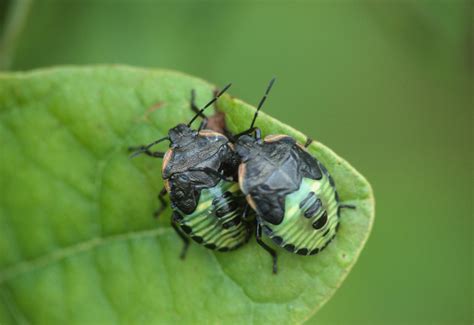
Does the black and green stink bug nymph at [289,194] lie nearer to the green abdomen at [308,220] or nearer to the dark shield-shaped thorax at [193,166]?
the green abdomen at [308,220]

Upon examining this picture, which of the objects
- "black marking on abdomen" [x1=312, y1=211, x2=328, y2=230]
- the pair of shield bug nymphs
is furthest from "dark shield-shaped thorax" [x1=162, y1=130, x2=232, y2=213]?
"black marking on abdomen" [x1=312, y1=211, x2=328, y2=230]

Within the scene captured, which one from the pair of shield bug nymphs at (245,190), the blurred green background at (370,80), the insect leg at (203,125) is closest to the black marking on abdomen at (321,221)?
the pair of shield bug nymphs at (245,190)

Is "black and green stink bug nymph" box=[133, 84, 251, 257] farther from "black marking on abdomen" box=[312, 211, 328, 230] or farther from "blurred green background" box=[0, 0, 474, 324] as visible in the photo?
"blurred green background" box=[0, 0, 474, 324]

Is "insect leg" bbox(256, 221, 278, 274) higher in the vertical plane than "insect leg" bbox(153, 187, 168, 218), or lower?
higher

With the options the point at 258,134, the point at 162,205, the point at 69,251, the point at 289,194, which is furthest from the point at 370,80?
the point at 69,251

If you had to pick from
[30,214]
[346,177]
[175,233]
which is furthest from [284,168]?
[30,214]
